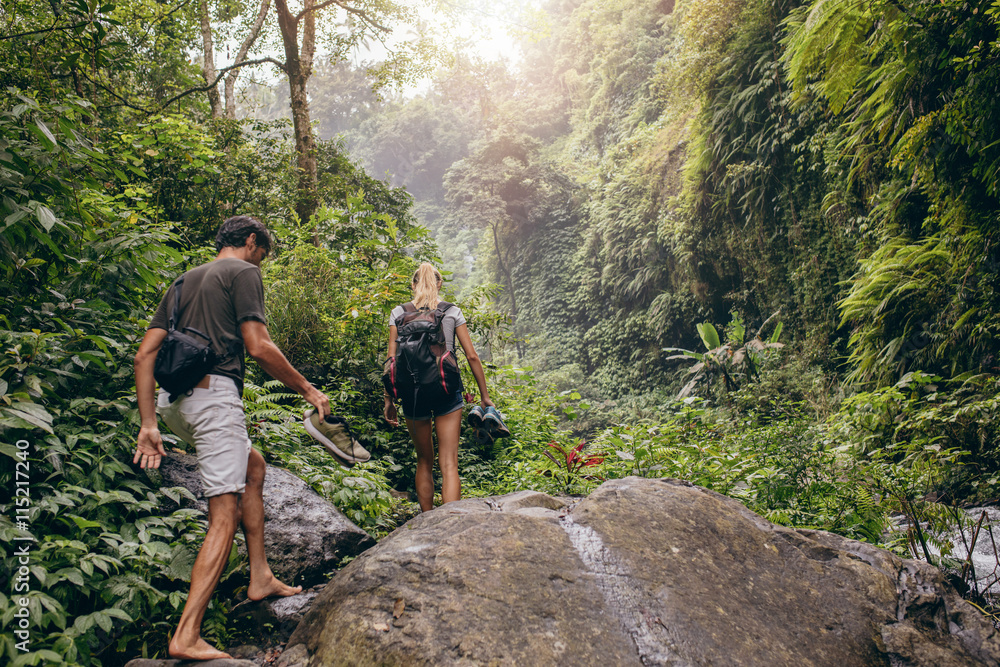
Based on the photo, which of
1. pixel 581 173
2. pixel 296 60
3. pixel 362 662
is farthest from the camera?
pixel 581 173

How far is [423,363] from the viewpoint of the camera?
3.66 metres

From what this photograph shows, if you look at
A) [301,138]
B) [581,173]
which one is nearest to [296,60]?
[301,138]

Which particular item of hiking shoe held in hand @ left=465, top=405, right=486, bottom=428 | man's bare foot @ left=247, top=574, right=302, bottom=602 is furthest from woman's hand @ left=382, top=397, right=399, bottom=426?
man's bare foot @ left=247, top=574, right=302, bottom=602

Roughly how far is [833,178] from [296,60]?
31.4 ft

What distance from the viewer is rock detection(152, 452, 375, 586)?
3074 millimetres

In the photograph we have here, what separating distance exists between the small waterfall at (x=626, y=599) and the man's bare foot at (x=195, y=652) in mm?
1581

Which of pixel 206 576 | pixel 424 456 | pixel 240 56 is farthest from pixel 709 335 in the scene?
pixel 240 56

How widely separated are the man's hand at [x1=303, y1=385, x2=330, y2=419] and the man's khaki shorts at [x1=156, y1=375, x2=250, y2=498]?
A: 0.33 metres

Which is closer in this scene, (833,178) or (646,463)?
(646,463)

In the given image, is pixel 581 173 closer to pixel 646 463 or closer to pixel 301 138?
pixel 301 138

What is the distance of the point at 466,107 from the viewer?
51.2 metres

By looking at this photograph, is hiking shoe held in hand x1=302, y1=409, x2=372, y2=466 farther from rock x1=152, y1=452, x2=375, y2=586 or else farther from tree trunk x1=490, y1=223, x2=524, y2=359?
tree trunk x1=490, y1=223, x2=524, y2=359

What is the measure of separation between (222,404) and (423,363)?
1423 mm

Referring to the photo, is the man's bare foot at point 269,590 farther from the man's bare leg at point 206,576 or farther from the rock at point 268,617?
the man's bare leg at point 206,576
